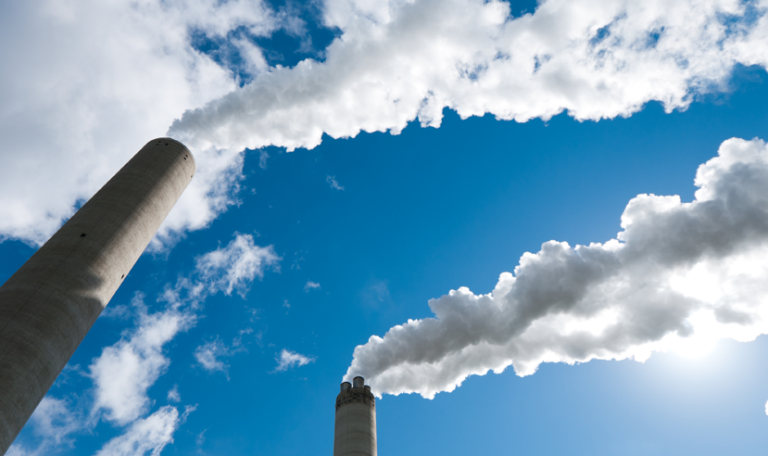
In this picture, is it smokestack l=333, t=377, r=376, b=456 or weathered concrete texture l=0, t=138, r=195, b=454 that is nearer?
weathered concrete texture l=0, t=138, r=195, b=454

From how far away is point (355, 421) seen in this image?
2728cm

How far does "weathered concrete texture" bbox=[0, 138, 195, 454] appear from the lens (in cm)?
1755

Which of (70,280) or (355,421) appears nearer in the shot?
(70,280)

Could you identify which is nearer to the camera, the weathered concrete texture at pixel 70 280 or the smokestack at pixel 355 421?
the weathered concrete texture at pixel 70 280

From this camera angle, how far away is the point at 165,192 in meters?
27.0

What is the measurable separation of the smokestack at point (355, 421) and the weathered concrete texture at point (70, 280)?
1486 cm

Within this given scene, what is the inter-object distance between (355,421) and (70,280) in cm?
1699

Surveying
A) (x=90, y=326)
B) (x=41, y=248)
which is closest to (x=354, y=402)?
(x=90, y=326)

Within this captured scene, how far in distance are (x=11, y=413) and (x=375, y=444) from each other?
17.9 m

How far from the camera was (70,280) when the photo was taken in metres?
20.2

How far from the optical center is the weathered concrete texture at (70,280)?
17.5 metres

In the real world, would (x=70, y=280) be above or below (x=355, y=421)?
above

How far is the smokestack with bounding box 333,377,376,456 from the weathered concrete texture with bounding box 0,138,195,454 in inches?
585

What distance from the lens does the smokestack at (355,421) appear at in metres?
26.2
